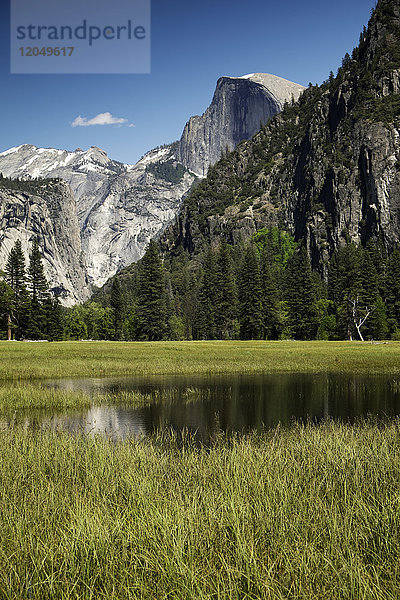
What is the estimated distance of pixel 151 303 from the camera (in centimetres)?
9219

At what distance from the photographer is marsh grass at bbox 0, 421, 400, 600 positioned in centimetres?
499

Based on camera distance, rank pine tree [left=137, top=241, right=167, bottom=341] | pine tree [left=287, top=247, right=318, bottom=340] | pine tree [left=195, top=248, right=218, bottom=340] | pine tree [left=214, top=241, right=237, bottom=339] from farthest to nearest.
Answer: pine tree [left=195, top=248, right=218, bottom=340] → pine tree [left=214, top=241, right=237, bottom=339] → pine tree [left=287, top=247, right=318, bottom=340] → pine tree [left=137, top=241, right=167, bottom=341]

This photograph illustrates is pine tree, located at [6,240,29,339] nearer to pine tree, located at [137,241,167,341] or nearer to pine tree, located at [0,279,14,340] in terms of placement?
pine tree, located at [0,279,14,340]

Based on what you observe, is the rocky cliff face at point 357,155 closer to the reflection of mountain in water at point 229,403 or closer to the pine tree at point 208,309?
the pine tree at point 208,309

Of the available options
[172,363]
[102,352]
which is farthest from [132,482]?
[102,352]

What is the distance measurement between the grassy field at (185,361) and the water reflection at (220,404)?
404 centimetres

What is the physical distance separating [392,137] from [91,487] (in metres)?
161

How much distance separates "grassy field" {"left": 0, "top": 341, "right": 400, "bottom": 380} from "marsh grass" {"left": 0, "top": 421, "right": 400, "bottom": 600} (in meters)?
27.3

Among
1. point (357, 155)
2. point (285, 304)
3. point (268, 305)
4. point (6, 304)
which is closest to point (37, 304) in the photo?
point (6, 304)

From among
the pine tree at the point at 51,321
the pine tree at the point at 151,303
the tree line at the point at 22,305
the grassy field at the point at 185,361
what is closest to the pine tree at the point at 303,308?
the pine tree at the point at 151,303

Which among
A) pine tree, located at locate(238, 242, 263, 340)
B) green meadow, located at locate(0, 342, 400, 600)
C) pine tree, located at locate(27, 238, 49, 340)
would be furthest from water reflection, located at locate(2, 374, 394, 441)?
pine tree, located at locate(27, 238, 49, 340)

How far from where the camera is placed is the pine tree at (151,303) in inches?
3615

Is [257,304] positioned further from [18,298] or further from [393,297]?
[18,298]

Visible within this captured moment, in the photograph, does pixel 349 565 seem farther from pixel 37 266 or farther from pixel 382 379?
A: pixel 37 266
